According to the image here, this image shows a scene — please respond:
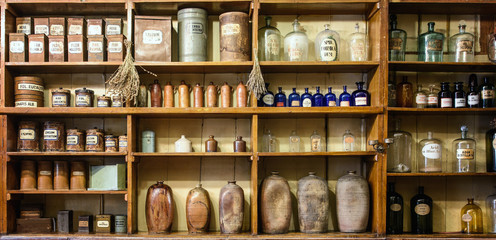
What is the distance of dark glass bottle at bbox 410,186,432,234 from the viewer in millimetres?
2744

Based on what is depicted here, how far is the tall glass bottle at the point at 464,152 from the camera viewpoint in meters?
2.76

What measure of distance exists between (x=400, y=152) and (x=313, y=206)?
2.46 ft

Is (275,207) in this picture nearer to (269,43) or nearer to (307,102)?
(307,102)

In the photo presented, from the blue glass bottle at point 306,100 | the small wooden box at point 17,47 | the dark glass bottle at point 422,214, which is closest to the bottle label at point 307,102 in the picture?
the blue glass bottle at point 306,100

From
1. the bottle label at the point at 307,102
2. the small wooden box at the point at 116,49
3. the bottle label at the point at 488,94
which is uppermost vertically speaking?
the small wooden box at the point at 116,49

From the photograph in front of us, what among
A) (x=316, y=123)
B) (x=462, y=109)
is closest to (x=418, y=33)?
(x=462, y=109)

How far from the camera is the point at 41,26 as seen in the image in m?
2.80

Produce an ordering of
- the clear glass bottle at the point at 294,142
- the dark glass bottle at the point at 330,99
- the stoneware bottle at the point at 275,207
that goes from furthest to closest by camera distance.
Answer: the clear glass bottle at the point at 294,142 → the dark glass bottle at the point at 330,99 → the stoneware bottle at the point at 275,207

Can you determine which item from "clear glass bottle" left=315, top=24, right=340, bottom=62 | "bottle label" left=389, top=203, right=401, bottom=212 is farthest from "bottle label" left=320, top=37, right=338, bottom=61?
"bottle label" left=389, top=203, right=401, bottom=212

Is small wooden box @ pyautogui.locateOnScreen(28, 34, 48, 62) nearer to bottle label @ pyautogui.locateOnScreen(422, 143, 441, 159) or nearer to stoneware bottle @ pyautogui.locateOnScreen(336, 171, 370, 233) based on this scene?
stoneware bottle @ pyautogui.locateOnScreen(336, 171, 370, 233)

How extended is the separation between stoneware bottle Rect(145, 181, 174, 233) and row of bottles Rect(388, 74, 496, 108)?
1.65m

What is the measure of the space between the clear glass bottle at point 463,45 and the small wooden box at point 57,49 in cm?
267

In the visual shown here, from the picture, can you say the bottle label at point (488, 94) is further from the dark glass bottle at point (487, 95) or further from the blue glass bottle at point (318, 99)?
the blue glass bottle at point (318, 99)

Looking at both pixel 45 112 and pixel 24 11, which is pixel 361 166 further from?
pixel 24 11
